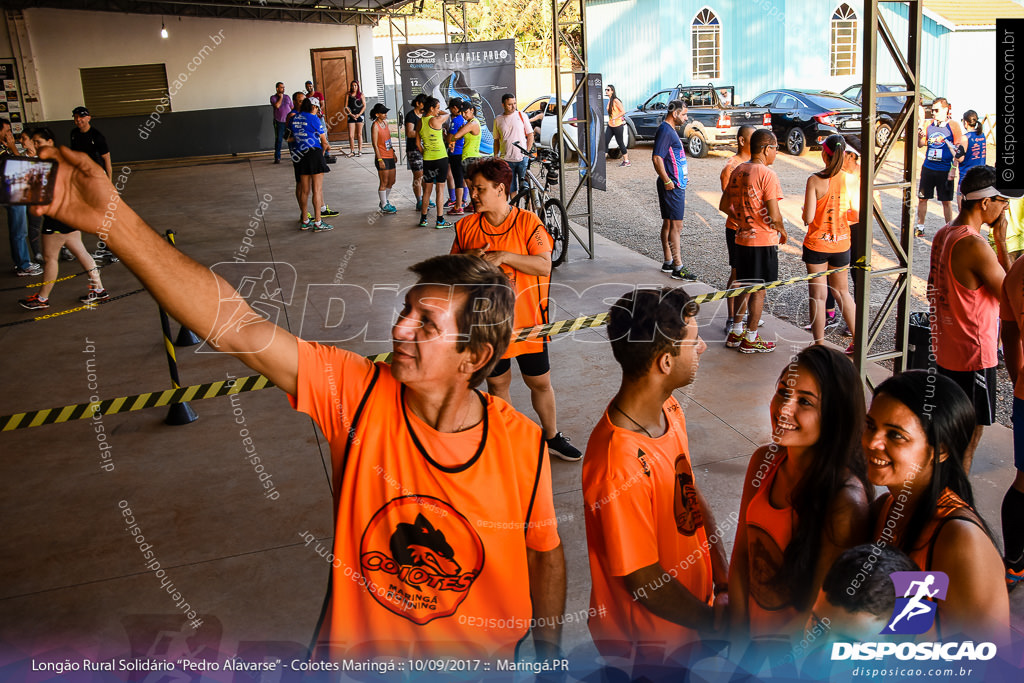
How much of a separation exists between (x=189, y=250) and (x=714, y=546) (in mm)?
10628

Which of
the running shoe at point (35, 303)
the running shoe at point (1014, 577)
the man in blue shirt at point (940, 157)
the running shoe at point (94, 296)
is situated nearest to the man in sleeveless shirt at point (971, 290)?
the running shoe at point (1014, 577)

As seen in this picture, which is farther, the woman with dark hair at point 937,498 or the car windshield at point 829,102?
the car windshield at point 829,102

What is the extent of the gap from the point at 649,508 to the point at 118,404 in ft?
9.01

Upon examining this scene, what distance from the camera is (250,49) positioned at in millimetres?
23609

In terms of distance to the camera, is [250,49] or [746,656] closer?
[746,656]

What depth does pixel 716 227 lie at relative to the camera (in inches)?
459

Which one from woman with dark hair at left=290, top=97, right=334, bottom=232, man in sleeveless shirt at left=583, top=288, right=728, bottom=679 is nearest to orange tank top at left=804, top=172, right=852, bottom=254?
man in sleeveless shirt at left=583, top=288, right=728, bottom=679

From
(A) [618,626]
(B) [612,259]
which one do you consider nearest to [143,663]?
(A) [618,626]

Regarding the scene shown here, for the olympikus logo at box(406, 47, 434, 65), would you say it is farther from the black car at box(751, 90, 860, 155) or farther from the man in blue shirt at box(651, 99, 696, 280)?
the man in blue shirt at box(651, 99, 696, 280)

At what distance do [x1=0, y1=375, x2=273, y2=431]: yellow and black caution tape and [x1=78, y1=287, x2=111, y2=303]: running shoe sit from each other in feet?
17.0

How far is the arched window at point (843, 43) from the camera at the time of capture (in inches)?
878

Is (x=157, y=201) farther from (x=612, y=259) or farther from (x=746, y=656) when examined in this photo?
(x=746, y=656)

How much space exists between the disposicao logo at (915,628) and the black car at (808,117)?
1641 centimetres

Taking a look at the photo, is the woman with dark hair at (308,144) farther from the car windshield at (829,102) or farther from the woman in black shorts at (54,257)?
the car windshield at (829,102)
